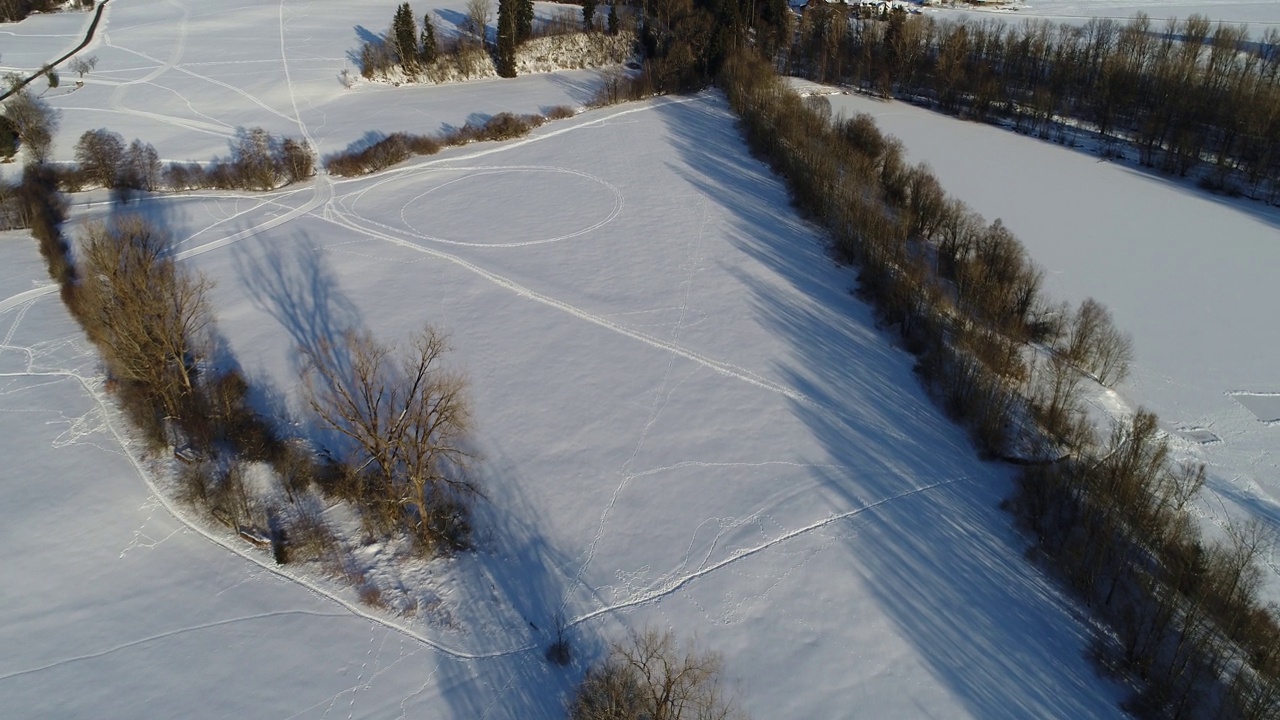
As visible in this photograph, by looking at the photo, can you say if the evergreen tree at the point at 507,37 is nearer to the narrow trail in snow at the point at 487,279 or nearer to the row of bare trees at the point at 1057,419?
the narrow trail in snow at the point at 487,279

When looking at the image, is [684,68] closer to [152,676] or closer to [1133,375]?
[1133,375]

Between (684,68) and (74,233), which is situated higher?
(684,68)

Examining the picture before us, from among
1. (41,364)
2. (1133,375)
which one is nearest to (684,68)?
(1133,375)

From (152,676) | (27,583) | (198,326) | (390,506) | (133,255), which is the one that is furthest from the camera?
(198,326)

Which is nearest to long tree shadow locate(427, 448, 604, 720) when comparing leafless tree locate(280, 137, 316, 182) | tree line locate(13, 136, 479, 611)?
tree line locate(13, 136, 479, 611)

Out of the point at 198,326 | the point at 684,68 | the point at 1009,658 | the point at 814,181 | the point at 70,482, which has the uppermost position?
the point at 684,68

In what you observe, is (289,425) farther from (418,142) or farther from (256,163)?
(418,142)

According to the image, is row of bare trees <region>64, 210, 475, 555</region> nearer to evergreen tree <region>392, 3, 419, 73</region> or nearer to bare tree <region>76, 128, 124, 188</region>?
bare tree <region>76, 128, 124, 188</region>
